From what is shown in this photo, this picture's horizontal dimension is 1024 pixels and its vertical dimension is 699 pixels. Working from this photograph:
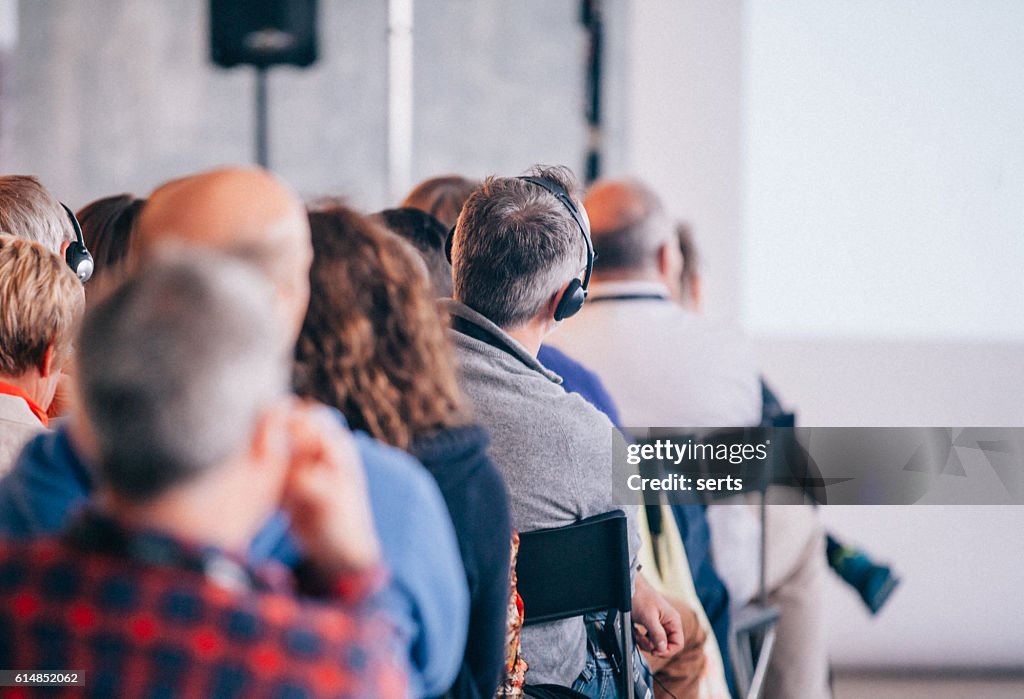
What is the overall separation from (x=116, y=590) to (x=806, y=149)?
298 cm

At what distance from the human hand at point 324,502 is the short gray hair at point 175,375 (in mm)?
50

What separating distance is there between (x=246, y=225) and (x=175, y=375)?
318 mm

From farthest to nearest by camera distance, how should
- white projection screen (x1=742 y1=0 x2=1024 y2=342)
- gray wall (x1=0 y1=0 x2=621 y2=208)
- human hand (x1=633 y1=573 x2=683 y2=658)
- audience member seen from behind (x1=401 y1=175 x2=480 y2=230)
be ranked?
1. gray wall (x1=0 y1=0 x2=621 y2=208)
2. white projection screen (x1=742 y1=0 x2=1024 y2=342)
3. audience member seen from behind (x1=401 y1=175 x2=480 y2=230)
4. human hand (x1=633 y1=573 x2=683 y2=658)

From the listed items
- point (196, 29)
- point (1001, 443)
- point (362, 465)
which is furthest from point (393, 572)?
point (196, 29)

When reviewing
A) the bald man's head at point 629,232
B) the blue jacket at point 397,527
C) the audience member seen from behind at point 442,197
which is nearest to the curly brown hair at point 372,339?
the blue jacket at point 397,527

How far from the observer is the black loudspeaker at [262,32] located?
3.69m

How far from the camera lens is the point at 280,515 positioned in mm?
783

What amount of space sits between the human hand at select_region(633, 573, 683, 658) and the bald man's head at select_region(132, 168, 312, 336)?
36.7 inches

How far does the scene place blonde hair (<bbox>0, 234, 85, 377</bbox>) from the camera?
1.36m

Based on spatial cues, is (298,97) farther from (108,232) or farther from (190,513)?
(190,513)

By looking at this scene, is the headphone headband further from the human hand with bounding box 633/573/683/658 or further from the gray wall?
the gray wall

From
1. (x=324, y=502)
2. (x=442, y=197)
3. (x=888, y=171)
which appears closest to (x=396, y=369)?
(x=324, y=502)

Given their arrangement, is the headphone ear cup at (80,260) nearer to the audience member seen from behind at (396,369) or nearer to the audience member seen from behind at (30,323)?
the audience member seen from behind at (30,323)

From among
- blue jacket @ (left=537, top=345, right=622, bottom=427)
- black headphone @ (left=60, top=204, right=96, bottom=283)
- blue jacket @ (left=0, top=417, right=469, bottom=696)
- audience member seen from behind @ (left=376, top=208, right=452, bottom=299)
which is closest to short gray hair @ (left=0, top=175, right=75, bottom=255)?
black headphone @ (left=60, top=204, right=96, bottom=283)
